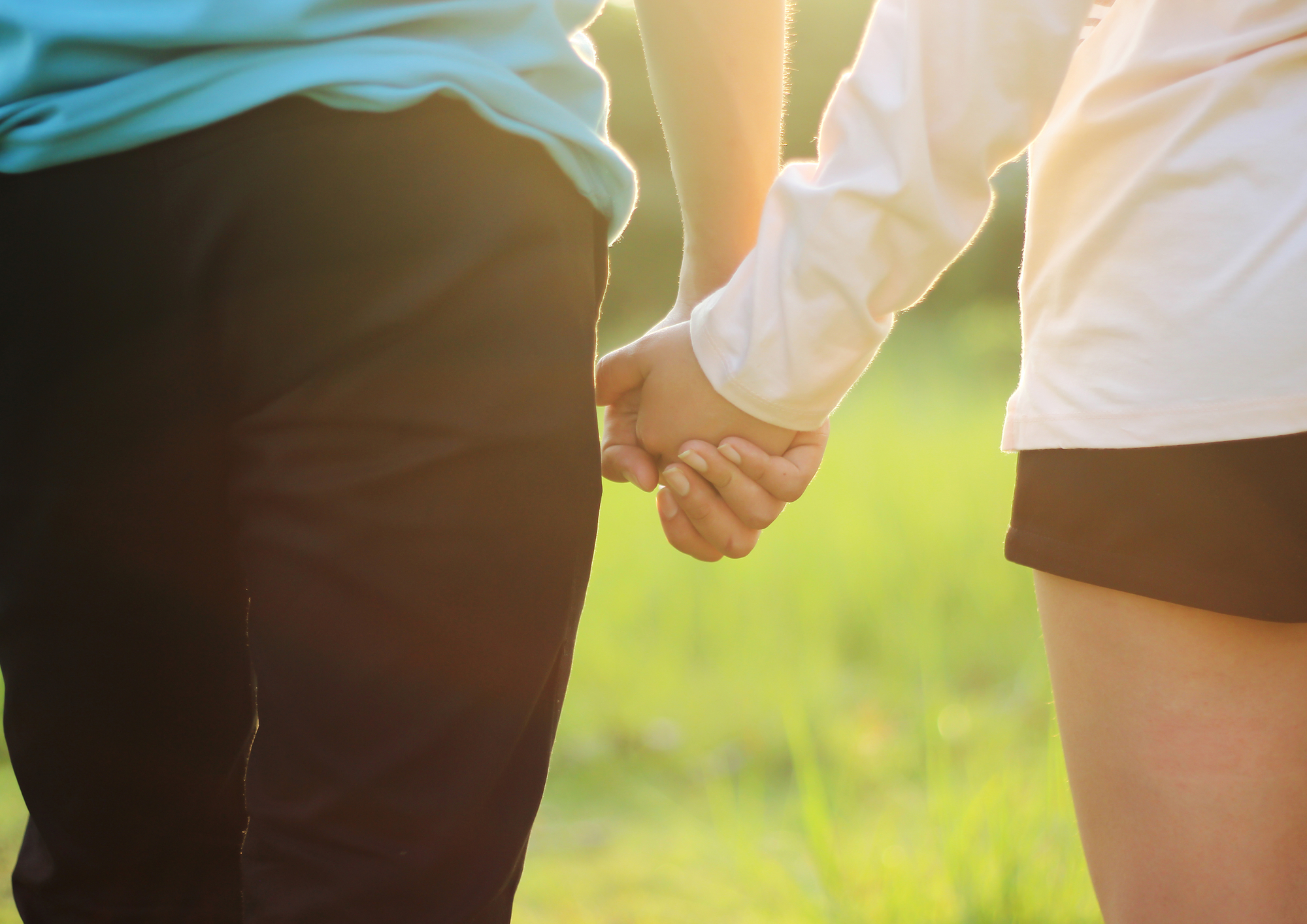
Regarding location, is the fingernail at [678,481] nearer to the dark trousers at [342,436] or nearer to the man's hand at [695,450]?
the man's hand at [695,450]

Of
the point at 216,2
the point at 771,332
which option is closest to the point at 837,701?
the point at 771,332

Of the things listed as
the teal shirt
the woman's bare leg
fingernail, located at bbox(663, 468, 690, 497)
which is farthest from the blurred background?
the teal shirt

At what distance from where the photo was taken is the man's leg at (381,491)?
692mm

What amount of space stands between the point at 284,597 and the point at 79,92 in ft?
1.11

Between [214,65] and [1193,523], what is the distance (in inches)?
27.0

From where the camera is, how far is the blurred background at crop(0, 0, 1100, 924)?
1.74m

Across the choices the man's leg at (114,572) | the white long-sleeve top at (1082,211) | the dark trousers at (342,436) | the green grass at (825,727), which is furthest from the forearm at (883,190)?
the green grass at (825,727)

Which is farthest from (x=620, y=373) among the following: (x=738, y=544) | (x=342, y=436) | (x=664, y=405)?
(x=342, y=436)

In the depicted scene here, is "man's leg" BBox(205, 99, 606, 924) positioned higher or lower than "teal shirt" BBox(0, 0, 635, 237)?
lower

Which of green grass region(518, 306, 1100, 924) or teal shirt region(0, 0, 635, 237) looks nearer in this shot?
teal shirt region(0, 0, 635, 237)

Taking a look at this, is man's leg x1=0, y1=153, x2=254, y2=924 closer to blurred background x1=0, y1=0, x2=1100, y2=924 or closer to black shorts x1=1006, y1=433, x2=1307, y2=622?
black shorts x1=1006, y1=433, x2=1307, y2=622

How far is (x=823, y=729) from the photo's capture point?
98.6 inches

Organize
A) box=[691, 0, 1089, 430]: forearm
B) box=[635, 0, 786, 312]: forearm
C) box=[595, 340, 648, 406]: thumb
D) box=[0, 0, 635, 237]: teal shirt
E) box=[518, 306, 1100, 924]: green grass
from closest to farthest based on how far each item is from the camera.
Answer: box=[0, 0, 635, 237]: teal shirt
box=[691, 0, 1089, 430]: forearm
box=[635, 0, 786, 312]: forearm
box=[595, 340, 648, 406]: thumb
box=[518, 306, 1100, 924]: green grass

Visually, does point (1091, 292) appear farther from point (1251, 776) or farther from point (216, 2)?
point (216, 2)
